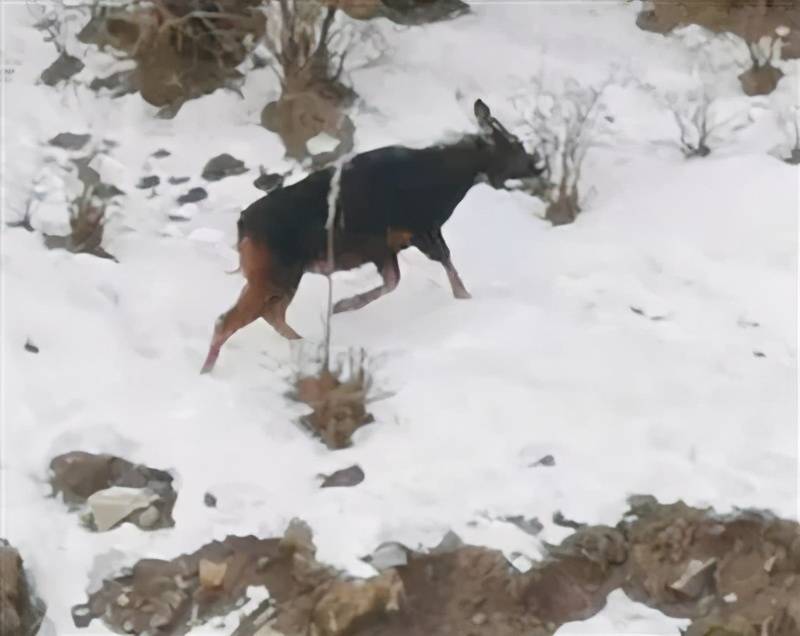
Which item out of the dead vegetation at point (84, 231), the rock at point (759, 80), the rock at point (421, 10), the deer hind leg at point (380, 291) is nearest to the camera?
the deer hind leg at point (380, 291)

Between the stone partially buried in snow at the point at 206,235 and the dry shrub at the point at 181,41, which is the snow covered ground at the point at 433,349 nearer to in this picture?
the stone partially buried in snow at the point at 206,235

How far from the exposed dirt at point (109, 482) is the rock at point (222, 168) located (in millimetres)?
1298

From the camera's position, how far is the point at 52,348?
2.67m

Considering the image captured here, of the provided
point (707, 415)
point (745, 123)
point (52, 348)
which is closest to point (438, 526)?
point (707, 415)

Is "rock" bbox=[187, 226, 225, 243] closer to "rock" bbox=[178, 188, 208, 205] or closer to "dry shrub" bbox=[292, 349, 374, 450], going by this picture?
"rock" bbox=[178, 188, 208, 205]

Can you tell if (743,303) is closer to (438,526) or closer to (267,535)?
(438,526)

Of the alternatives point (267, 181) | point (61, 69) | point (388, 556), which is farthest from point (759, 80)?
point (61, 69)

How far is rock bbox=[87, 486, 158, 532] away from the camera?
2.25 meters

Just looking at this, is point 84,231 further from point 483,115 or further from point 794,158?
point 794,158

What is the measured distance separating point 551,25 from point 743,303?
1.63 meters

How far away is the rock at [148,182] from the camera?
335 centimetres

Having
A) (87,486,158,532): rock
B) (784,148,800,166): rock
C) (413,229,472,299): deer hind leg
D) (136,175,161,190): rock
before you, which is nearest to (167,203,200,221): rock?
(136,175,161,190): rock

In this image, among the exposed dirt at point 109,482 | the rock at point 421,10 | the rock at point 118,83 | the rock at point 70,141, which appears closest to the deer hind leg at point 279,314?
the exposed dirt at point 109,482

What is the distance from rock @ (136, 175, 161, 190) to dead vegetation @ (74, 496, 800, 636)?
153 centimetres
